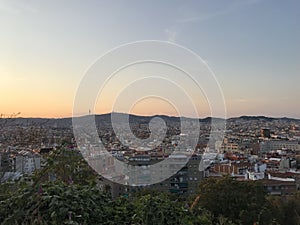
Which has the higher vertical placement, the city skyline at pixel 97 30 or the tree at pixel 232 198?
the city skyline at pixel 97 30

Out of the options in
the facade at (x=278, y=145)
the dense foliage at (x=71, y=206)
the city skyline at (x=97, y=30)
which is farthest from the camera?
the facade at (x=278, y=145)

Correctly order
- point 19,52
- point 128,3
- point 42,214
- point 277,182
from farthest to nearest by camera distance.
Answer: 1. point 277,182
2. point 128,3
3. point 19,52
4. point 42,214

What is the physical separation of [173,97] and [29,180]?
6.09 ft

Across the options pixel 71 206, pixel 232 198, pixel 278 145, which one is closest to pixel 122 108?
pixel 71 206

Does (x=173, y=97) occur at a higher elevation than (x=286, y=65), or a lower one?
lower

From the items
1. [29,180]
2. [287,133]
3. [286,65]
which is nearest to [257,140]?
[287,133]

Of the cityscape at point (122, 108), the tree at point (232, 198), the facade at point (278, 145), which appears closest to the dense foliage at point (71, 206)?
the cityscape at point (122, 108)

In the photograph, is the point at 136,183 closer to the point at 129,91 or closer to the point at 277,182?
the point at 129,91

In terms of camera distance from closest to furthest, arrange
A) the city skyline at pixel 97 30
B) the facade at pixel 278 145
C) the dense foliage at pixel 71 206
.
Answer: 1. the dense foliage at pixel 71 206
2. the city skyline at pixel 97 30
3. the facade at pixel 278 145

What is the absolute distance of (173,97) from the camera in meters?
3.77

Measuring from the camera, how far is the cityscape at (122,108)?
222 centimetres

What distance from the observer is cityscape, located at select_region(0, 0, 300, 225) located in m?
2.22

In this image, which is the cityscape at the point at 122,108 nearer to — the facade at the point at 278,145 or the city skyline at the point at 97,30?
the city skyline at the point at 97,30

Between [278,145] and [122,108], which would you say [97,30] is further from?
[278,145]
